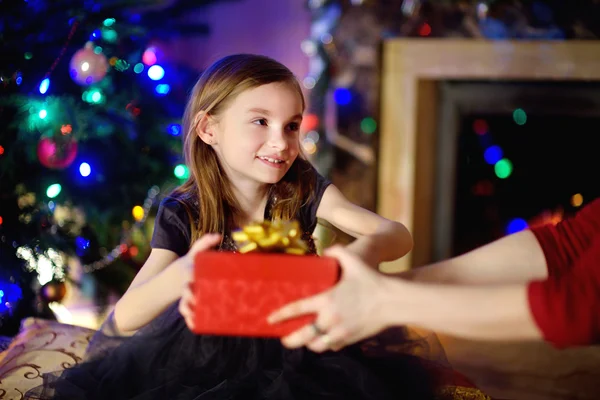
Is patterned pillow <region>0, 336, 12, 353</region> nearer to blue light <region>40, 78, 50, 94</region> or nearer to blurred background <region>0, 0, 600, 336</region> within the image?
blurred background <region>0, 0, 600, 336</region>

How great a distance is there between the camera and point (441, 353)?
138 cm

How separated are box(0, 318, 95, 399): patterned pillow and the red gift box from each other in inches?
22.8

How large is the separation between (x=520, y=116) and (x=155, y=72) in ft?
5.51

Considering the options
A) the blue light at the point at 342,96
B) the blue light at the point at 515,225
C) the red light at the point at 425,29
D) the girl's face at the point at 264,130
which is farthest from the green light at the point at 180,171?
the blue light at the point at 515,225

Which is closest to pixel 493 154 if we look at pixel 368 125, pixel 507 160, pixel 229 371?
pixel 507 160

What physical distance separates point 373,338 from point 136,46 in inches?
53.6

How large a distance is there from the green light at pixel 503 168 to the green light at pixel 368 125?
0.63 m

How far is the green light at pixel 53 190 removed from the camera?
2.02 metres

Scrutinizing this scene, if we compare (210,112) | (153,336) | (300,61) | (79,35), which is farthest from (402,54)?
(153,336)

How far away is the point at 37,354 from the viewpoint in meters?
1.53

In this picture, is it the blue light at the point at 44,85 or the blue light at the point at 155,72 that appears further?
the blue light at the point at 155,72

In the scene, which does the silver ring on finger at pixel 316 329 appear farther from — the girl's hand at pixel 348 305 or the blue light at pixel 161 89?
the blue light at pixel 161 89

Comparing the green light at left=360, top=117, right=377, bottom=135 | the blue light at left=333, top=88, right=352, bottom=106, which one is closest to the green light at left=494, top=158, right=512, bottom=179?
the green light at left=360, top=117, right=377, bottom=135

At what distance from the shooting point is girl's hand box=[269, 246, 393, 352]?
0.97 m
